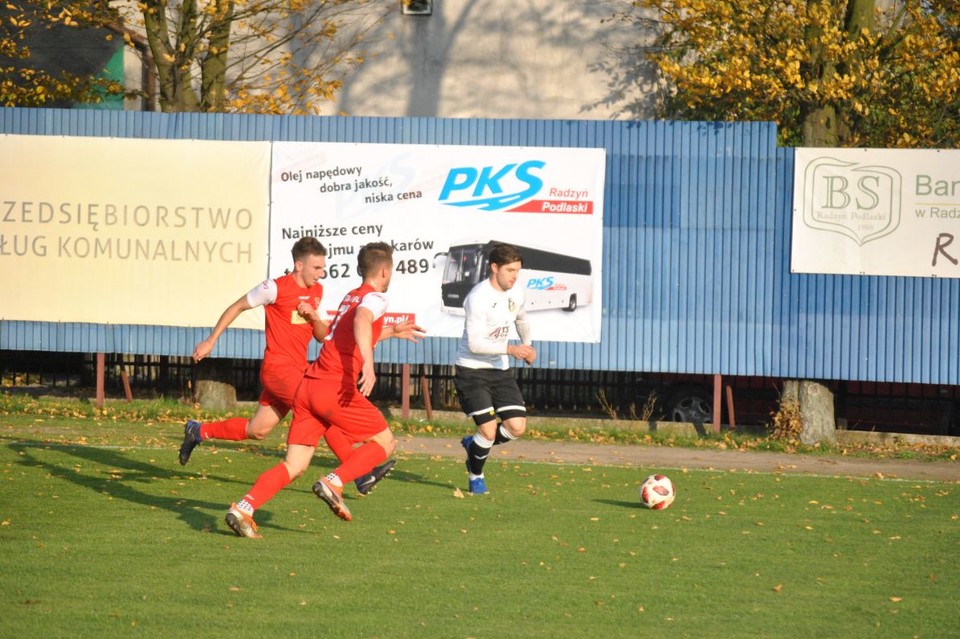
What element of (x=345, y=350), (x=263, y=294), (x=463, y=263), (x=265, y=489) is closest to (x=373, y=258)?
(x=345, y=350)

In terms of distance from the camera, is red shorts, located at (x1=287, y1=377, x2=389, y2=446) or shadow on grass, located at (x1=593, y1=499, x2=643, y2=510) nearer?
red shorts, located at (x1=287, y1=377, x2=389, y2=446)

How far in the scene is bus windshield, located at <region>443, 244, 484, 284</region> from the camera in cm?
1712

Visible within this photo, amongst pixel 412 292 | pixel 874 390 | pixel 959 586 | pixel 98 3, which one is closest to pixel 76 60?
pixel 98 3

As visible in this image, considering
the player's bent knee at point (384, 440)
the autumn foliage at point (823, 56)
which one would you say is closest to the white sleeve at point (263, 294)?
the player's bent knee at point (384, 440)

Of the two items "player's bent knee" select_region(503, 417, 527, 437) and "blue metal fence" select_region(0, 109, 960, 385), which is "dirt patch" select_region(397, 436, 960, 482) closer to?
"blue metal fence" select_region(0, 109, 960, 385)

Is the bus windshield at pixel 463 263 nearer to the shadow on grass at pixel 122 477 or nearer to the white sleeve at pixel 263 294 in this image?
the shadow on grass at pixel 122 477

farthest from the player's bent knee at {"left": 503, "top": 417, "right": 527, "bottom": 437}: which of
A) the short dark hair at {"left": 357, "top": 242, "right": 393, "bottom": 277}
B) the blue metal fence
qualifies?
the blue metal fence

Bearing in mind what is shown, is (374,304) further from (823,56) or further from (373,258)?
(823,56)

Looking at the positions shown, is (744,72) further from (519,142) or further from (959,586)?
(959,586)

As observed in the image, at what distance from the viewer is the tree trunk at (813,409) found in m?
16.7

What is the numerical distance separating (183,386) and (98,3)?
618 centimetres

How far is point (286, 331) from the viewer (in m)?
10.9

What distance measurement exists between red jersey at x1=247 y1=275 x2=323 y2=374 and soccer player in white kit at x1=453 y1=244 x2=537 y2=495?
4.53ft

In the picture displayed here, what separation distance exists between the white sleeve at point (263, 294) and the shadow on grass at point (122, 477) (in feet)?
5.36
